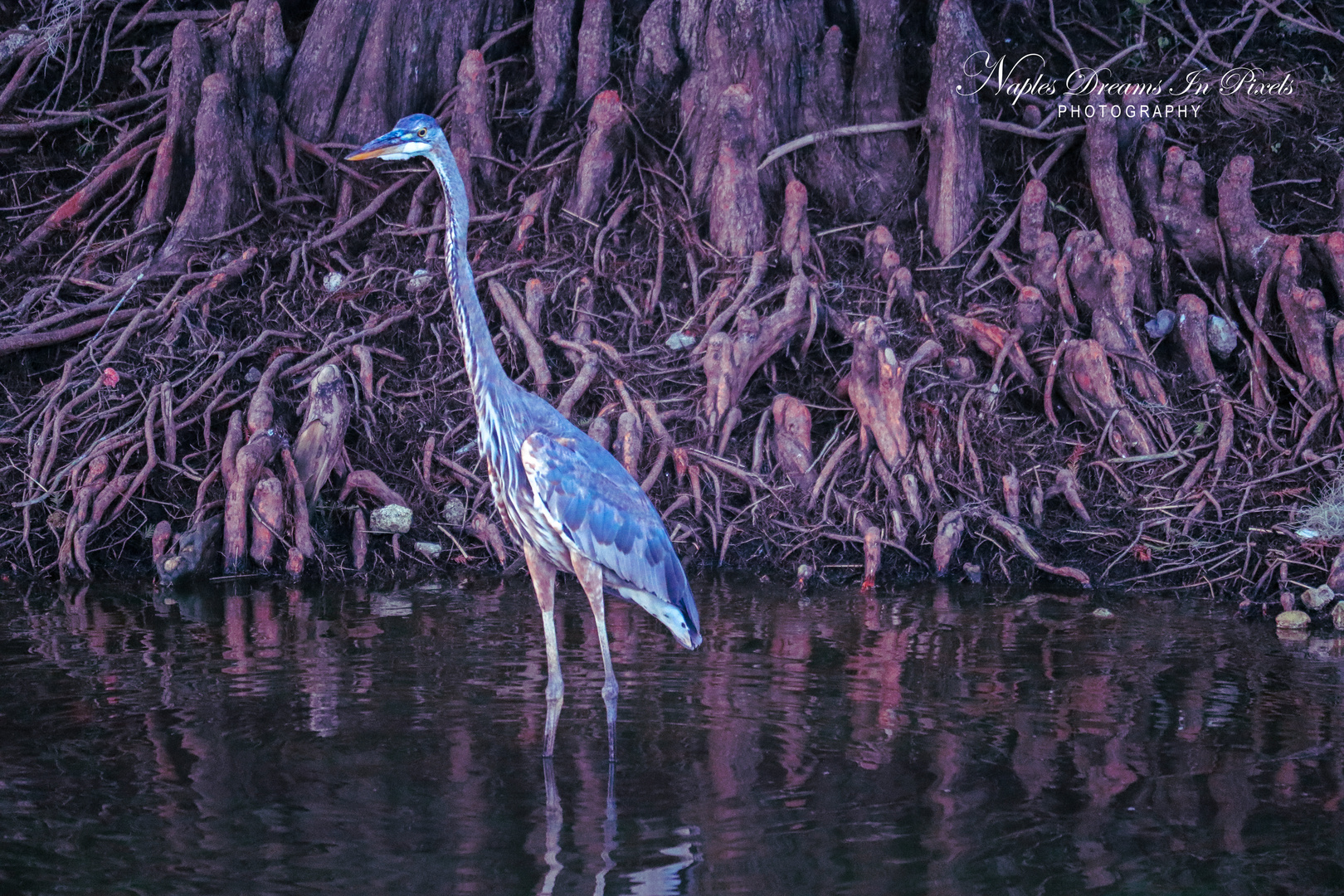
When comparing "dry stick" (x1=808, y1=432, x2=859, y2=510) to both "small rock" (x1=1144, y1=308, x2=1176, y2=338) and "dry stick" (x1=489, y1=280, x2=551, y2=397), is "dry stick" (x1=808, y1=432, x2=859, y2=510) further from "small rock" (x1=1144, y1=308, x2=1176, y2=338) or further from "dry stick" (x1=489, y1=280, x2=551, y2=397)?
"small rock" (x1=1144, y1=308, x2=1176, y2=338)

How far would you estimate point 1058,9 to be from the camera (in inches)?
395

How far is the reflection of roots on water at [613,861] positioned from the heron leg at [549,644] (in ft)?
1.71

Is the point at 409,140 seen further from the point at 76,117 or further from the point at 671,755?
the point at 76,117

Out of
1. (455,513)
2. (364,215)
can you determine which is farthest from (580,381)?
(364,215)

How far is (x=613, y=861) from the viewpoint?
3.45m

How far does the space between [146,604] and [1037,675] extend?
406 cm

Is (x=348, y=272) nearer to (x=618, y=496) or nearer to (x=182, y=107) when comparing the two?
(x=182, y=107)

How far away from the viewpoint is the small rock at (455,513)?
24.8 feet

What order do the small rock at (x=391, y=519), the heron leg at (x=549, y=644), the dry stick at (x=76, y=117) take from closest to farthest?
the heron leg at (x=549, y=644)
the small rock at (x=391, y=519)
the dry stick at (x=76, y=117)

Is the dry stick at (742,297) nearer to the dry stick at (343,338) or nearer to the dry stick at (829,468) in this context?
the dry stick at (829,468)

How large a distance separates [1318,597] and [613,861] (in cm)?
419

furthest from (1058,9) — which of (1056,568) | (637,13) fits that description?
(1056,568)

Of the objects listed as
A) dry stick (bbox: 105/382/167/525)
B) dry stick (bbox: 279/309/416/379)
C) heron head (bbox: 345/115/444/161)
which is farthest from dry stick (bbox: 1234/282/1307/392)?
dry stick (bbox: 105/382/167/525)

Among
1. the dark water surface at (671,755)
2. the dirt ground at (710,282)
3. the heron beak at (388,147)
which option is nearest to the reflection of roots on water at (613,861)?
the dark water surface at (671,755)
